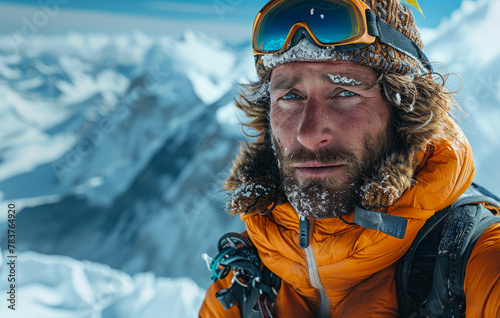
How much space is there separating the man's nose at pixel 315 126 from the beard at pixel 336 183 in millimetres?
37

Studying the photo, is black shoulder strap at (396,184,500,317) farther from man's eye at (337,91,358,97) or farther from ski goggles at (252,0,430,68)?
ski goggles at (252,0,430,68)

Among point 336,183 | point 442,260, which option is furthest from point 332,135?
point 442,260

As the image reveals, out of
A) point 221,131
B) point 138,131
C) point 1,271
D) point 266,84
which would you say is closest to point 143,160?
point 138,131

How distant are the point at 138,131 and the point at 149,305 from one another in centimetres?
399

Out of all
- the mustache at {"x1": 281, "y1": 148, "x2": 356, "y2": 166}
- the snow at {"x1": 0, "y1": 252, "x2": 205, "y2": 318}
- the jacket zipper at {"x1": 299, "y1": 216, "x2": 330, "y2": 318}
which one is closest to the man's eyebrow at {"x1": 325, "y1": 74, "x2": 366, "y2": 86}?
the mustache at {"x1": 281, "y1": 148, "x2": 356, "y2": 166}

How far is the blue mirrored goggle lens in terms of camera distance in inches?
47.1

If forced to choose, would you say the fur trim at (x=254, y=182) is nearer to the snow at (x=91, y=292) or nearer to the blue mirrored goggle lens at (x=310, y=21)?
the blue mirrored goggle lens at (x=310, y=21)

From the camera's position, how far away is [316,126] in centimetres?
115

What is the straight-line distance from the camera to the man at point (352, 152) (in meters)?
1.12

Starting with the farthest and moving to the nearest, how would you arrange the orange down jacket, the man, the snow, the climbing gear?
the snow < the climbing gear < the man < the orange down jacket

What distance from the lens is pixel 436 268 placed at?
3.35 ft

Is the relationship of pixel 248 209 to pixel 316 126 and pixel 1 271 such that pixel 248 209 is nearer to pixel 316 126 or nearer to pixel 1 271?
pixel 316 126

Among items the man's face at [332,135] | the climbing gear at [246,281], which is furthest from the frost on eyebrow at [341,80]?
the climbing gear at [246,281]

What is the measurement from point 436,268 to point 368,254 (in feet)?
0.64
